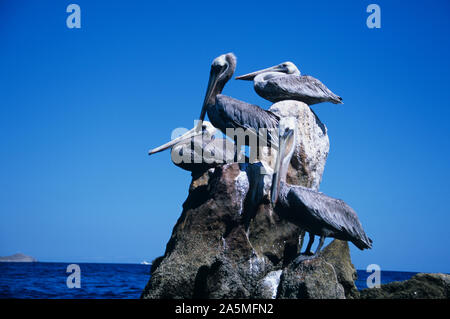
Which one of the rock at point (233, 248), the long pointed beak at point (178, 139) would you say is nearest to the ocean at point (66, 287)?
the long pointed beak at point (178, 139)

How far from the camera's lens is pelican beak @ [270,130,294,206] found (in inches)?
291

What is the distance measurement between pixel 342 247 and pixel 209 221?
2.86 metres

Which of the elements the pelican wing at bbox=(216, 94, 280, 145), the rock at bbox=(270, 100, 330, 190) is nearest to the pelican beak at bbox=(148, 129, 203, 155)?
the pelican wing at bbox=(216, 94, 280, 145)

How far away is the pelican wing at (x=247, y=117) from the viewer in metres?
8.38

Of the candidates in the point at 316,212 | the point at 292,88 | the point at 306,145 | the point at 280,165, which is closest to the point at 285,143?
the point at 280,165

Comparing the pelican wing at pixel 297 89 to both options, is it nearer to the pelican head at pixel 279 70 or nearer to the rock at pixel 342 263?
the pelican head at pixel 279 70

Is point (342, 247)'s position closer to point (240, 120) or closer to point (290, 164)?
point (290, 164)

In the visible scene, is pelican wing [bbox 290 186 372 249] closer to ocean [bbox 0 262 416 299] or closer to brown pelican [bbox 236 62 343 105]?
brown pelican [bbox 236 62 343 105]

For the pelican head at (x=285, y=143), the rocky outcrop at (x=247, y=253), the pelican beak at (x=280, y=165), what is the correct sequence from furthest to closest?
the pelican head at (x=285, y=143) < the pelican beak at (x=280, y=165) < the rocky outcrop at (x=247, y=253)

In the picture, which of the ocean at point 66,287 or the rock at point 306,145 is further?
the ocean at point 66,287

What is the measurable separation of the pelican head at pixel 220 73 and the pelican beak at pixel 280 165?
199 cm

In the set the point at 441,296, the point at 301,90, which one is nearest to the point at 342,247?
the point at 441,296
